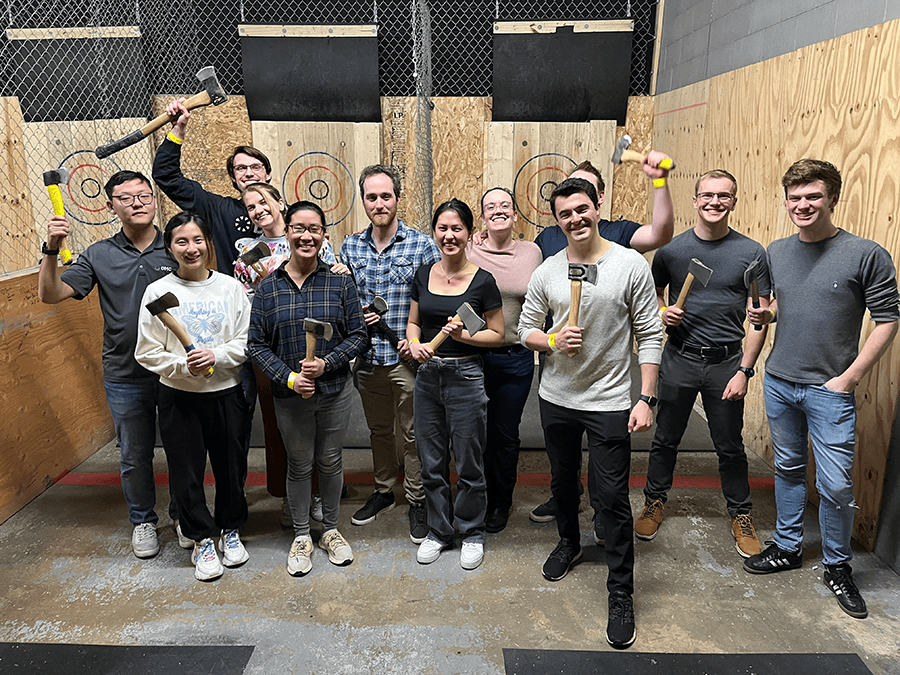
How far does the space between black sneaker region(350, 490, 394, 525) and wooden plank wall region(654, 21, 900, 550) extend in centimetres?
247

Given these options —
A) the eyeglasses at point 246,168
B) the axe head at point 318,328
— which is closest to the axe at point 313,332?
the axe head at point 318,328

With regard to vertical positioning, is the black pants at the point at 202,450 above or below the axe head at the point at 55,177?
below

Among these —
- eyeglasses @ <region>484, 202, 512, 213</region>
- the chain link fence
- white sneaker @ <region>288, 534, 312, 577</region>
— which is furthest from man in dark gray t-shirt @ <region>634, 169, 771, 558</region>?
the chain link fence

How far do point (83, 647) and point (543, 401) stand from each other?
7.00 feet

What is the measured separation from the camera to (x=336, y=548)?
10.3 ft

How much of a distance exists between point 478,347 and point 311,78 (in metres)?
4.35

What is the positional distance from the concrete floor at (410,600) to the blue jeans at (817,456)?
0.23m

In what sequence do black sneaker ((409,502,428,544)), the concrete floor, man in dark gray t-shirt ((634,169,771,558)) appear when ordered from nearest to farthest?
the concrete floor < man in dark gray t-shirt ((634,169,771,558)) < black sneaker ((409,502,428,544))

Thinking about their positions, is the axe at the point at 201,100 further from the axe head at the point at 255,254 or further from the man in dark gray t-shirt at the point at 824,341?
the man in dark gray t-shirt at the point at 824,341

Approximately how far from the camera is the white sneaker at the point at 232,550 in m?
3.09

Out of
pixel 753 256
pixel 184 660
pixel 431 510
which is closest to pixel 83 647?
pixel 184 660

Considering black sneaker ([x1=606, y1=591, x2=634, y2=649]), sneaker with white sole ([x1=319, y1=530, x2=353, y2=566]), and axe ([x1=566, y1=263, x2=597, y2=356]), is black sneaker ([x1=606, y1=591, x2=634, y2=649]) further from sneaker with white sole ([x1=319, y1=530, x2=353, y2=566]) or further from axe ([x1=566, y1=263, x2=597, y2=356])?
sneaker with white sole ([x1=319, y1=530, x2=353, y2=566])

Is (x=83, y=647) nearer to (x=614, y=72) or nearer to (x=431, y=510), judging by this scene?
(x=431, y=510)

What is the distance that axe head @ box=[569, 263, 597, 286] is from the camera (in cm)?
244
